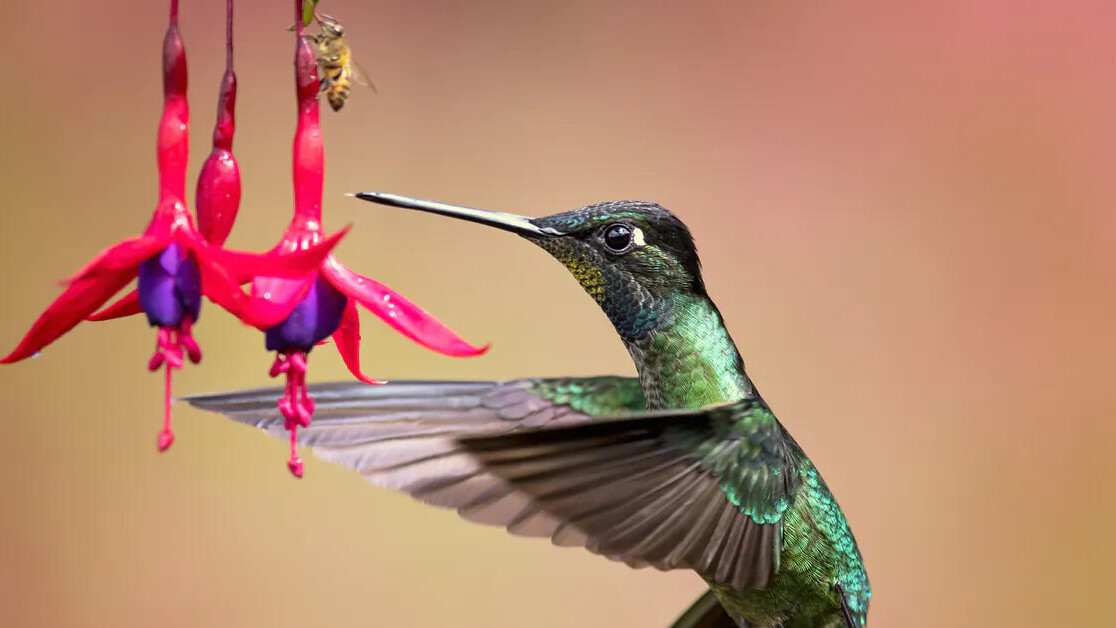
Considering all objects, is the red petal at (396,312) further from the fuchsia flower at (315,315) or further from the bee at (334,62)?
the bee at (334,62)

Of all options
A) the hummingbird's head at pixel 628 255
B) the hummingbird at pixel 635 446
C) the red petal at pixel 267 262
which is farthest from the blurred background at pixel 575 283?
the red petal at pixel 267 262

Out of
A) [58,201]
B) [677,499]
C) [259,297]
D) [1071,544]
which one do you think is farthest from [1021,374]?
[259,297]

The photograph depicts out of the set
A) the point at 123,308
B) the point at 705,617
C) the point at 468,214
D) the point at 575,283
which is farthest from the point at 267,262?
the point at 575,283

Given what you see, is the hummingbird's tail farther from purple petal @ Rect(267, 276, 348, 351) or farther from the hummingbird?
purple petal @ Rect(267, 276, 348, 351)

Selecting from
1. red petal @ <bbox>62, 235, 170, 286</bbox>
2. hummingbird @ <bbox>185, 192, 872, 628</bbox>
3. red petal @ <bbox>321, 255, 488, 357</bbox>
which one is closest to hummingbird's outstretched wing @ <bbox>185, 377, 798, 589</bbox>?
hummingbird @ <bbox>185, 192, 872, 628</bbox>

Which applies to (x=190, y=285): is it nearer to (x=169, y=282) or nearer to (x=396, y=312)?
(x=169, y=282)

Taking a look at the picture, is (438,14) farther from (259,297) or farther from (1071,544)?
(259,297)
